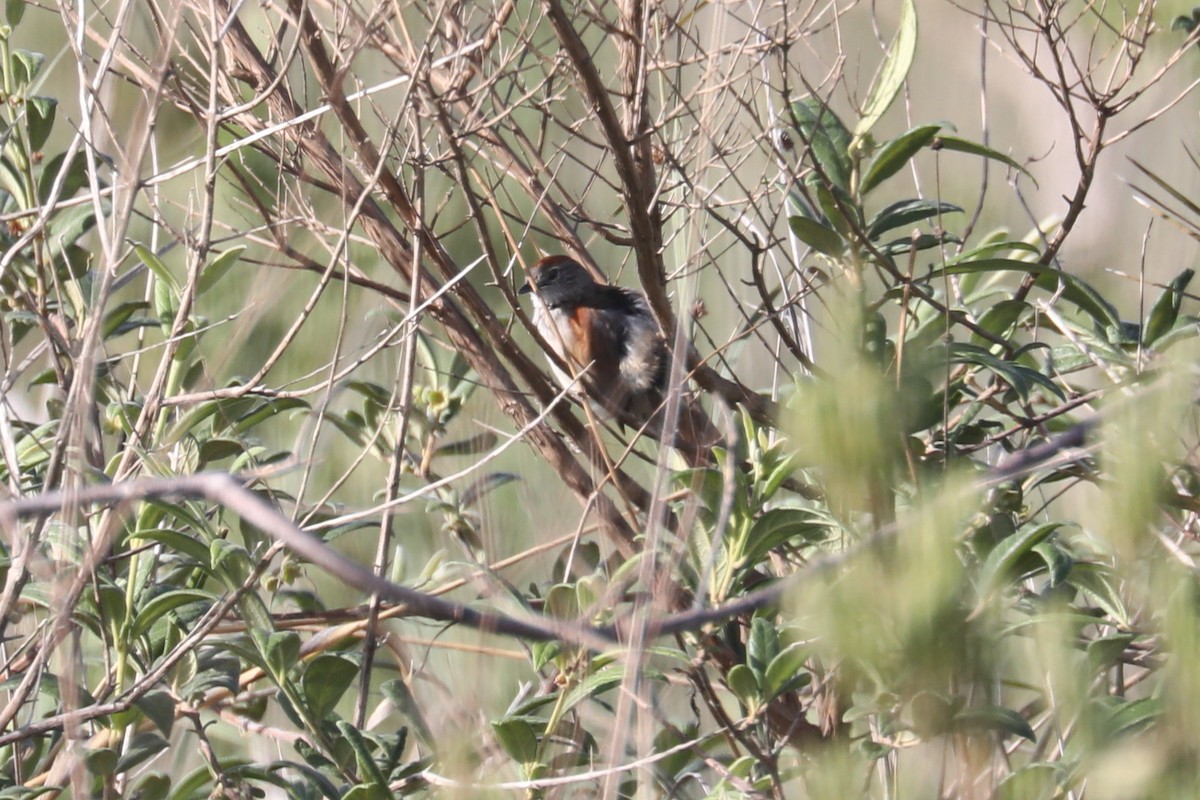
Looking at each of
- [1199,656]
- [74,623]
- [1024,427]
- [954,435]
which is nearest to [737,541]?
[954,435]

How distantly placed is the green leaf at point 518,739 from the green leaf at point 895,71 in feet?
3.92

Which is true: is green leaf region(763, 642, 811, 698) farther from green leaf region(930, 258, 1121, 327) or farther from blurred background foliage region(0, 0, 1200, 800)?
green leaf region(930, 258, 1121, 327)

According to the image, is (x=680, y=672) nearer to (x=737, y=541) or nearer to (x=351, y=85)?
(x=737, y=541)

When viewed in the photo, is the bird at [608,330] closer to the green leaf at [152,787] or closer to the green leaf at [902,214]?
the green leaf at [902,214]

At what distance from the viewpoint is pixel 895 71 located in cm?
222

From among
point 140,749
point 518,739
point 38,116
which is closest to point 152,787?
point 140,749

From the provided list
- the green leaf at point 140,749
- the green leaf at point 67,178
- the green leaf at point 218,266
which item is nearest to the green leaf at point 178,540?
the green leaf at point 140,749

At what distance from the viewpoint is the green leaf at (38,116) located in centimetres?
254

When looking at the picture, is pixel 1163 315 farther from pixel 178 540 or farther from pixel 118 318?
pixel 118 318

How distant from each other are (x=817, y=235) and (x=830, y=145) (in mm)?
215

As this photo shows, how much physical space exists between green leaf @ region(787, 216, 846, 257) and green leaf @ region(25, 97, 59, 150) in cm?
156

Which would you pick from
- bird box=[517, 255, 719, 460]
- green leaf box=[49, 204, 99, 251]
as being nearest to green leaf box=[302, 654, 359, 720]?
green leaf box=[49, 204, 99, 251]

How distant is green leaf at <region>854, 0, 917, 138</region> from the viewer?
2.19 m

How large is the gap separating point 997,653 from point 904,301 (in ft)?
3.96
